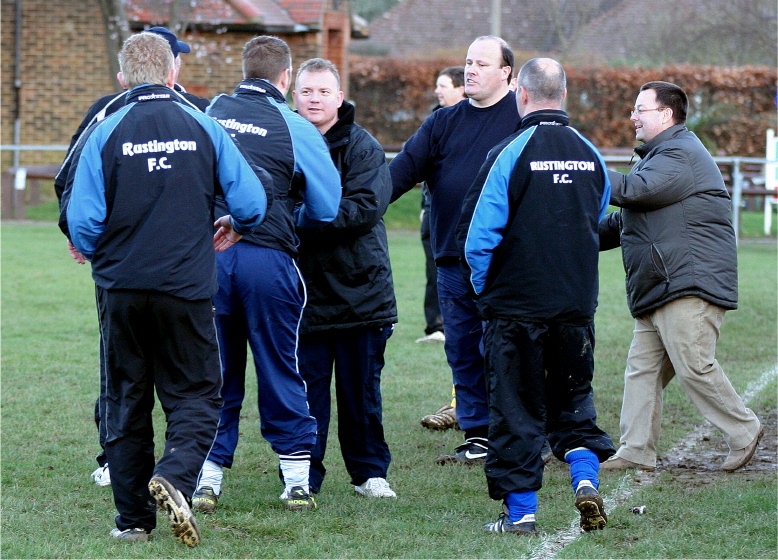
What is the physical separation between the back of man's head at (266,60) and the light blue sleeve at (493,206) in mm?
1143

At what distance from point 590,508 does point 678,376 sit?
61.7 inches

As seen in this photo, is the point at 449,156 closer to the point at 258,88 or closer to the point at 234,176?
the point at 258,88

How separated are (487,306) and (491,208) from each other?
18.1 inches

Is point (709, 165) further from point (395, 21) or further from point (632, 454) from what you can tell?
point (395, 21)

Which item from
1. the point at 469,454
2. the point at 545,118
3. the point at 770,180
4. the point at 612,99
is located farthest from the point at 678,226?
the point at 612,99

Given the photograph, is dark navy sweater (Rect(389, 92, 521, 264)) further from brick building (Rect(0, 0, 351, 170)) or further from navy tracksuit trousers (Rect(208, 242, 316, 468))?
brick building (Rect(0, 0, 351, 170))

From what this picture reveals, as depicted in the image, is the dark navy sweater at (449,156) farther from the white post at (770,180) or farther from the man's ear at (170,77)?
the white post at (770,180)

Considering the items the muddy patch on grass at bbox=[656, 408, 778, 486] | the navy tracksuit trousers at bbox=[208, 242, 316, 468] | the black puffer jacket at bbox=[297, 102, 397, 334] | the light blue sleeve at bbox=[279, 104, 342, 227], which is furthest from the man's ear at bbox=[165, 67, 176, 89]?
the muddy patch on grass at bbox=[656, 408, 778, 486]

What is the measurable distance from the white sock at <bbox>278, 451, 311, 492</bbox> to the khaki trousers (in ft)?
6.59

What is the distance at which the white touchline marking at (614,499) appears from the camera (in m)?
4.46

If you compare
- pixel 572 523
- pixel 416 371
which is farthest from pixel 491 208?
pixel 416 371

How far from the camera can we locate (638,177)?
550 centimetres

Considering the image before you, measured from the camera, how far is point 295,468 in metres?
4.94

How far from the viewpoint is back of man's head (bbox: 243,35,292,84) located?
193 inches
